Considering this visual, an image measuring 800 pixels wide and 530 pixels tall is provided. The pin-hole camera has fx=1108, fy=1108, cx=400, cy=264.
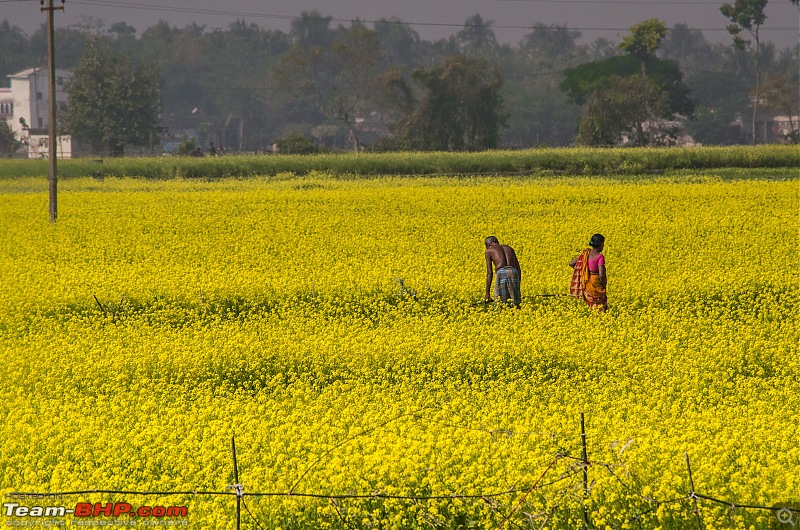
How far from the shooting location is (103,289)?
1841cm

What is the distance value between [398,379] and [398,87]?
8345 cm

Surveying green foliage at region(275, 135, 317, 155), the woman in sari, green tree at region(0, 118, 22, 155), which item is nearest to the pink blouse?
the woman in sari

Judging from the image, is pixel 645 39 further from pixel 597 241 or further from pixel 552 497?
pixel 552 497

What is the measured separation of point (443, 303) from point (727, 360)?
17.8 ft

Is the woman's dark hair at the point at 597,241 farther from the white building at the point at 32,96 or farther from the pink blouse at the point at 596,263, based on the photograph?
the white building at the point at 32,96

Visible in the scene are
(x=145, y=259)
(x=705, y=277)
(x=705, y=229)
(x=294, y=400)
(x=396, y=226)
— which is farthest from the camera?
(x=396, y=226)

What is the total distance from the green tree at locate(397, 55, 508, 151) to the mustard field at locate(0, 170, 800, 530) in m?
44.4

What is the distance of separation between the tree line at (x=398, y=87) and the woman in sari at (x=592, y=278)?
49935 millimetres

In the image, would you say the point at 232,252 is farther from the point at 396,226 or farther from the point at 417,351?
the point at 417,351

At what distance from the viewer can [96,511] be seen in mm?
8094

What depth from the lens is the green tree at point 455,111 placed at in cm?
7044

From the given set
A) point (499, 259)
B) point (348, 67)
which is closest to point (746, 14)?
point (348, 67)

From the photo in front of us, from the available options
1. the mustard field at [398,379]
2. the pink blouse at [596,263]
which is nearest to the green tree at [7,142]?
the mustard field at [398,379]

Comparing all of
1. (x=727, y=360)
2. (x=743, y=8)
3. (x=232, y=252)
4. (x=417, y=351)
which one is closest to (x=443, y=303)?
(x=417, y=351)
